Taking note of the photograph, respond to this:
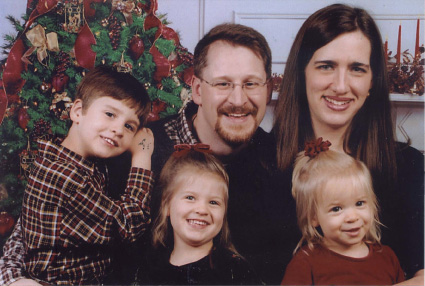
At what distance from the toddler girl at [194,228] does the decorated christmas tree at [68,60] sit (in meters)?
0.24

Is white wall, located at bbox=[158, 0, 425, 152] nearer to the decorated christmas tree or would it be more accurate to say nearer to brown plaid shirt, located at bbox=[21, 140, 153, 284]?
the decorated christmas tree

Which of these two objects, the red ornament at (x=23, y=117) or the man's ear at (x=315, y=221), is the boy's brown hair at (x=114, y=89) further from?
the man's ear at (x=315, y=221)

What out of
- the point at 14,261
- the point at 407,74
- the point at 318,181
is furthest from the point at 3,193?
the point at 407,74

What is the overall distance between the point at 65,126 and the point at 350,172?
1113 millimetres

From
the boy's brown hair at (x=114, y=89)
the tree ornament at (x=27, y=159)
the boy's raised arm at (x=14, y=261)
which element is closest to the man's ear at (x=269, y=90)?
the boy's brown hair at (x=114, y=89)

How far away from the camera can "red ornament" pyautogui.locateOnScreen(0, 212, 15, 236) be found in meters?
1.72

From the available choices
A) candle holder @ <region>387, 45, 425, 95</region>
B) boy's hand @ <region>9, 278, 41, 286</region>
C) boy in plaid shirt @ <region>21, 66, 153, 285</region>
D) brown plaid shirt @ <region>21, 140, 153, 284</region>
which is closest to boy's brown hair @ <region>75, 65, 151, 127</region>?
boy in plaid shirt @ <region>21, 66, 153, 285</region>

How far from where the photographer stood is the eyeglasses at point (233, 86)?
1549 mm

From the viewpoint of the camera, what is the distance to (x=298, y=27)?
62.5 inches

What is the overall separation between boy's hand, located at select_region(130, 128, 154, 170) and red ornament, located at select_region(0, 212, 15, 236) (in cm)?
58

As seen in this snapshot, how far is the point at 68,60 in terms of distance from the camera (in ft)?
5.43

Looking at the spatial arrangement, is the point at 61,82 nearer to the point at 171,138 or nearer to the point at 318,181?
the point at 171,138

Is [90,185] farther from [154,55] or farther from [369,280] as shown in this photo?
[369,280]

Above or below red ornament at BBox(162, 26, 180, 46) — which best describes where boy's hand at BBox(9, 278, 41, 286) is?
below
